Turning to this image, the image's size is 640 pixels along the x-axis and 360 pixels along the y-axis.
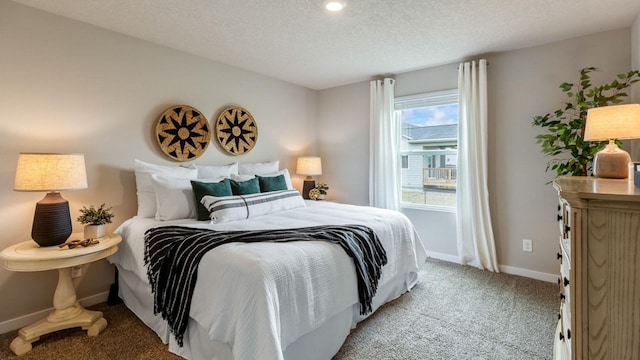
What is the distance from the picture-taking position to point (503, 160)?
3223mm

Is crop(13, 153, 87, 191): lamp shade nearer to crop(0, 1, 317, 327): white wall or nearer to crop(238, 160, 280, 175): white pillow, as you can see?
crop(0, 1, 317, 327): white wall

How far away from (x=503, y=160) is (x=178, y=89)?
3.54 m

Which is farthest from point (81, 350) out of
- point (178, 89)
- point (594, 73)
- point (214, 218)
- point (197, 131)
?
point (594, 73)

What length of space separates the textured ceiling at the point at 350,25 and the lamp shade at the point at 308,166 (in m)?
1.40

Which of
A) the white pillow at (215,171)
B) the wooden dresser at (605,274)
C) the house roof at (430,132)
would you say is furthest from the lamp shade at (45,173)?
the house roof at (430,132)

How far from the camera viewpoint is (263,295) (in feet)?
4.71

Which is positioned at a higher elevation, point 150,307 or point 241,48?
point 241,48

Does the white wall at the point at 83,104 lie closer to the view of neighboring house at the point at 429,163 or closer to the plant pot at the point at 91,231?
the plant pot at the point at 91,231

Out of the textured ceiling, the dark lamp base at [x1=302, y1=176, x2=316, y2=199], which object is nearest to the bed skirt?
the dark lamp base at [x1=302, y1=176, x2=316, y2=199]

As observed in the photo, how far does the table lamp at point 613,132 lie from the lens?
1559 mm

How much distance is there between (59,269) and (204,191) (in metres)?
1.12

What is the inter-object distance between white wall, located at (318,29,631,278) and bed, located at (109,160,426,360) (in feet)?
5.21

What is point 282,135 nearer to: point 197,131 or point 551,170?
point 197,131

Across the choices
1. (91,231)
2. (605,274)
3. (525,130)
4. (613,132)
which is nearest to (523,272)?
(525,130)
